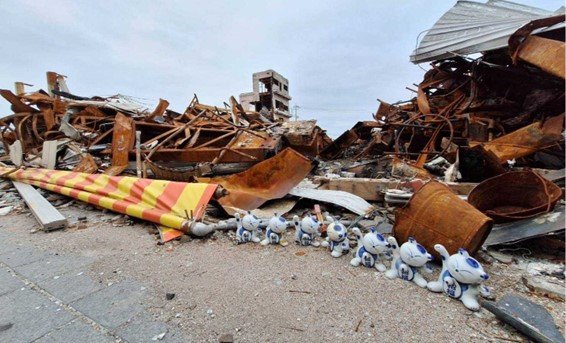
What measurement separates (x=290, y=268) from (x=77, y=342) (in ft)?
3.91

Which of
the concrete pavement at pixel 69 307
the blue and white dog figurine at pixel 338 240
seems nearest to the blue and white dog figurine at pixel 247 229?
the blue and white dog figurine at pixel 338 240

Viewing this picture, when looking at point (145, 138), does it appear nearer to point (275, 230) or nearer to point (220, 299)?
point (275, 230)

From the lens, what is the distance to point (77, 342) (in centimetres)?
123

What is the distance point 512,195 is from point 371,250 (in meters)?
1.59

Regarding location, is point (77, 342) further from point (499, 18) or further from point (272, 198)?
point (499, 18)

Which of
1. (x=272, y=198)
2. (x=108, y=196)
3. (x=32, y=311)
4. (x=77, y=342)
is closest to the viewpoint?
(x=77, y=342)

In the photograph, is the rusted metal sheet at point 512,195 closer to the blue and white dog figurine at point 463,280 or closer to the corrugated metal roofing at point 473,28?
the blue and white dog figurine at point 463,280

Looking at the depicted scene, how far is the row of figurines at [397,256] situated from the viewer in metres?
1.44

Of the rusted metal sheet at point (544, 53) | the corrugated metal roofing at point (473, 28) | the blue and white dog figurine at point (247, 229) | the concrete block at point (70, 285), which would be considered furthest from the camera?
the corrugated metal roofing at point (473, 28)

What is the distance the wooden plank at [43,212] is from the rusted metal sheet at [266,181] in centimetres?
156

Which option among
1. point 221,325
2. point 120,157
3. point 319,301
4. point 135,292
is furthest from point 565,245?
point 120,157

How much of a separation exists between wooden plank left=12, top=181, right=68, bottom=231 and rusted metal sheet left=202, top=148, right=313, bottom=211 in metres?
1.56

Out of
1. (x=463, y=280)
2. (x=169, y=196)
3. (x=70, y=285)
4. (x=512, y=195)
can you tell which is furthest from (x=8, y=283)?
(x=512, y=195)

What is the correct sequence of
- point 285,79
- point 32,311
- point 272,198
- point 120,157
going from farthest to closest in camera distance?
1. point 285,79
2. point 120,157
3. point 272,198
4. point 32,311
